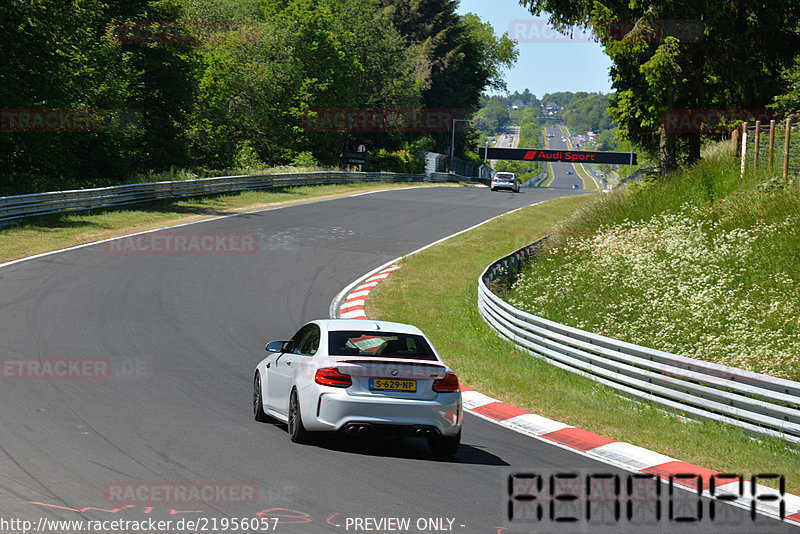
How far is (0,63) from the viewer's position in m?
34.2

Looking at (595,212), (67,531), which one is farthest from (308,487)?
(595,212)

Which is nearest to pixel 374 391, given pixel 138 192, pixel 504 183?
pixel 138 192

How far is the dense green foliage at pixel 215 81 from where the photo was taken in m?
36.0

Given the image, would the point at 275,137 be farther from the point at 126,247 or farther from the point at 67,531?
the point at 67,531

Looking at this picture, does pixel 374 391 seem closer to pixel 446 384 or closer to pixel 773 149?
pixel 446 384

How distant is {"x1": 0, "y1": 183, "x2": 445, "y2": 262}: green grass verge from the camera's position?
85.5ft

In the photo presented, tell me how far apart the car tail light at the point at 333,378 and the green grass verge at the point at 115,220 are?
16718 millimetres

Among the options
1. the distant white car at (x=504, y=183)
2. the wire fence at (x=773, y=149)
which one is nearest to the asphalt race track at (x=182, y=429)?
the wire fence at (x=773, y=149)

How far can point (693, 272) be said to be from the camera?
2011 cm

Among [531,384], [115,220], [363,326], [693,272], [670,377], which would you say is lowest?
[531,384]

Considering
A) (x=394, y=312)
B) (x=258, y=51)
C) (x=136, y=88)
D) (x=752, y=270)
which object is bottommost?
(x=394, y=312)

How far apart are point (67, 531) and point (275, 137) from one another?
63.5m

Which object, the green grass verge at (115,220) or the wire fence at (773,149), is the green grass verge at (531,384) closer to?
the wire fence at (773,149)

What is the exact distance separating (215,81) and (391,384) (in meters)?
52.9
